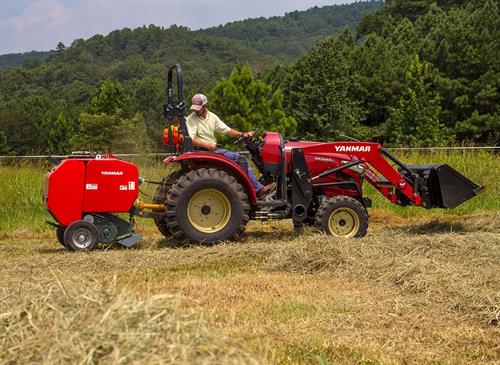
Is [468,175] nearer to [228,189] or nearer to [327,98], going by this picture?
[228,189]

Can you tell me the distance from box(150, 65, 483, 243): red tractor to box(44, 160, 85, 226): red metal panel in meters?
1.03

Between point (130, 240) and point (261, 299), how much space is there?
334 cm

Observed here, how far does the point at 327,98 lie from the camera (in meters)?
43.4

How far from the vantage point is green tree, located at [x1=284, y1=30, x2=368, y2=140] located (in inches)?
1694

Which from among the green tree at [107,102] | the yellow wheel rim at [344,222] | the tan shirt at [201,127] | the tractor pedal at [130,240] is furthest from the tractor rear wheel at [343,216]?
the green tree at [107,102]

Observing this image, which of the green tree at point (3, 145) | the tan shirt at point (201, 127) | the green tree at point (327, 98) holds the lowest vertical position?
the green tree at point (3, 145)

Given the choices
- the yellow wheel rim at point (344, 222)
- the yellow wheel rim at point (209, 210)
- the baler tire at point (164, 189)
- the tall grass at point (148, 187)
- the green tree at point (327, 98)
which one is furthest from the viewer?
the green tree at point (327, 98)

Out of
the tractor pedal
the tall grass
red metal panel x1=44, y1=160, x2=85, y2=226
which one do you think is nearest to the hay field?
the tractor pedal

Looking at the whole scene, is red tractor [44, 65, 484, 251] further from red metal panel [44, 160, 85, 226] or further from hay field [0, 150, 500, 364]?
hay field [0, 150, 500, 364]

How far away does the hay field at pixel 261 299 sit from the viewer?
9.54 ft

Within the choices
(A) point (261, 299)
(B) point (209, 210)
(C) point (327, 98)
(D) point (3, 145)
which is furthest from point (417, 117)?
(D) point (3, 145)

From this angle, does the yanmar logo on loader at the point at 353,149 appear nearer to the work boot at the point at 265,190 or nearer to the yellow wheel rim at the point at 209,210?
the work boot at the point at 265,190

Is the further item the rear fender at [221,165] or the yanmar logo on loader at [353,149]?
the yanmar logo on loader at [353,149]

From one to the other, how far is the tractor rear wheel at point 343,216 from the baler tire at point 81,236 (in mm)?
2688
